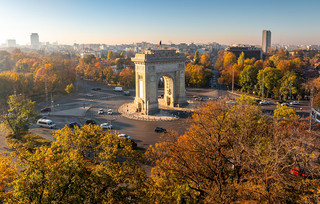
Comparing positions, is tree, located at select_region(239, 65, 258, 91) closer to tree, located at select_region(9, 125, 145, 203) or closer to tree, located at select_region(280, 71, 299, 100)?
tree, located at select_region(280, 71, 299, 100)

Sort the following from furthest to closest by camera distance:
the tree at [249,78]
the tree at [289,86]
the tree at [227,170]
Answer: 1. the tree at [249,78]
2. the tree at [289,86]
3. the tree at [227,170]

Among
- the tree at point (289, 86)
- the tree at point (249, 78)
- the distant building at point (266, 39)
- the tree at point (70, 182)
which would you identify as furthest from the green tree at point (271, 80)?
the distant building at point (266, 39)

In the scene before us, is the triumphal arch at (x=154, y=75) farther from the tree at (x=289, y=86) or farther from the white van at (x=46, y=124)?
the tree at (x=289, y=86)

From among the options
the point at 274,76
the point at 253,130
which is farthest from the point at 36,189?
the point at 274,76

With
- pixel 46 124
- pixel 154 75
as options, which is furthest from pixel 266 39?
pixel 46 124

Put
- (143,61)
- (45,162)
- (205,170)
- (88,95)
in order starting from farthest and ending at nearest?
(88,95) < (143,61) < (205,170) < (45,162)

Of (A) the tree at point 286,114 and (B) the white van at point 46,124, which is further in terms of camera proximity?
(B) the white van at point 46,124

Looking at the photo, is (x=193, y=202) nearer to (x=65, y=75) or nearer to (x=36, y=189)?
(x=36, y=189)

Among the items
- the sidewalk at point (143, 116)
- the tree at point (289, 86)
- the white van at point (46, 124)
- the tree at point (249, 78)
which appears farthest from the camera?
the tree at point (249, 78)
